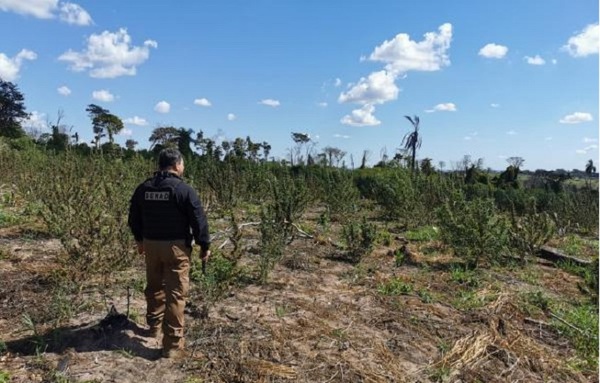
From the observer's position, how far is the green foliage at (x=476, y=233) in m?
7.13

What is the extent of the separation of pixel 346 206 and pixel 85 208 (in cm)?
721

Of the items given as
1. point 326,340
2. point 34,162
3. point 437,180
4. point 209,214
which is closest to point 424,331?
point 326,340

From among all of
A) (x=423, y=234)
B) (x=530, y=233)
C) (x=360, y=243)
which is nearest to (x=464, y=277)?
(x=360, y=243)


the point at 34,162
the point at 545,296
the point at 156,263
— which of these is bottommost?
the point at 545,296

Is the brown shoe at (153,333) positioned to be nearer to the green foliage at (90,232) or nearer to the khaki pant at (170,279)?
the khaki pant at (170,279)

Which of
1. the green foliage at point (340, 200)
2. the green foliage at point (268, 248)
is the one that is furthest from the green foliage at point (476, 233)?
the green foliage at point (340, 200)

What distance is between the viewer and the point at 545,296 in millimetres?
5996

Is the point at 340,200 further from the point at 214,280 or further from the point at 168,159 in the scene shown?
the point at 168,159

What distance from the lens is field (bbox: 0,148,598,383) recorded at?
3564 mm

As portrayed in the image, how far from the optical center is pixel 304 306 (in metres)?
4.85

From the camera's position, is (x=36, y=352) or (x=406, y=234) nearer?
(x=36, y=352)

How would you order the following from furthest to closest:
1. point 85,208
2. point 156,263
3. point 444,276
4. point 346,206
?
point 346,206
point 444,276
point 85,208
point 156,263

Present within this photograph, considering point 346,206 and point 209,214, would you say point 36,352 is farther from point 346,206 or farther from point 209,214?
point 346,206

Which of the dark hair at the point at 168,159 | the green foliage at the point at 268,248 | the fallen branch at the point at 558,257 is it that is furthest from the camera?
the fallen branch at the point at 558,257
